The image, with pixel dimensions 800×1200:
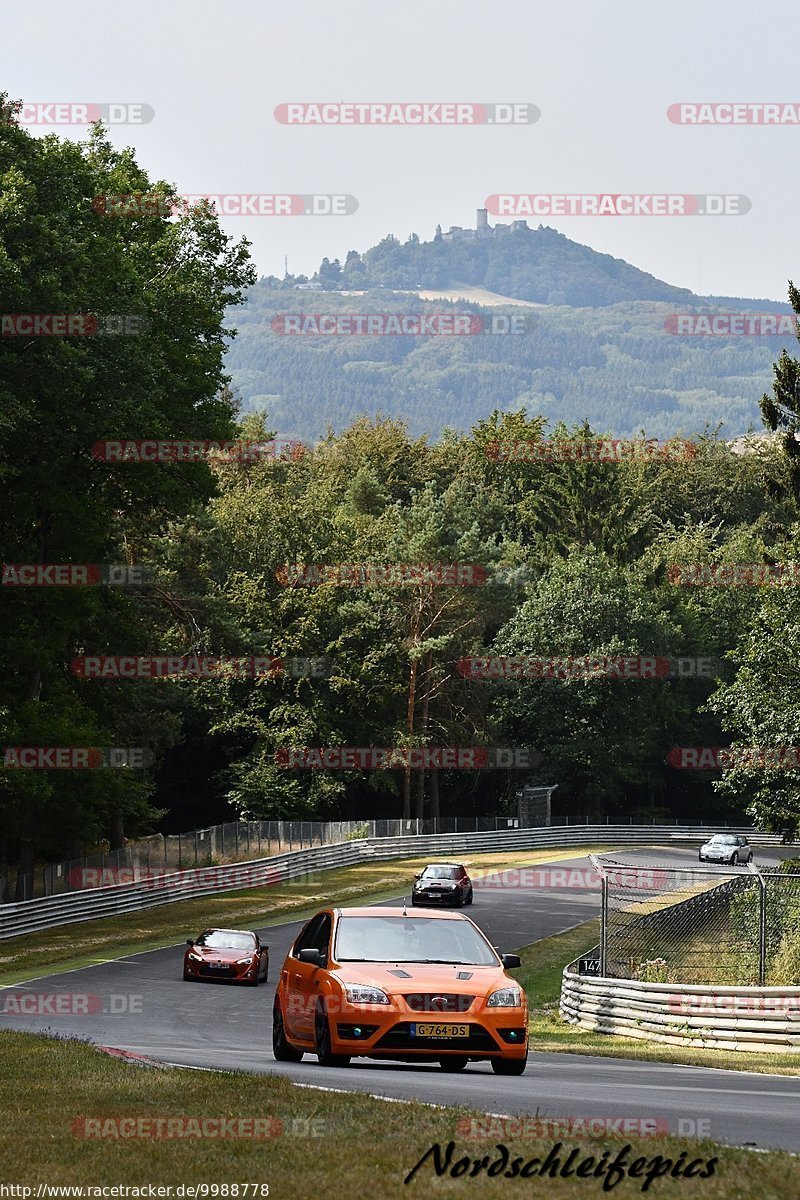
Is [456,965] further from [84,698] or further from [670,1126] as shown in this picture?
[84,698]

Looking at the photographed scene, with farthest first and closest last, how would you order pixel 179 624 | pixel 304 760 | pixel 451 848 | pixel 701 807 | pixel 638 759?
1. pixel 701 807
2. pixel 638 759
3. pixel 304 760
4. pixel 451 848
5. pixel 179 624

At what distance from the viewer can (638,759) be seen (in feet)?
298

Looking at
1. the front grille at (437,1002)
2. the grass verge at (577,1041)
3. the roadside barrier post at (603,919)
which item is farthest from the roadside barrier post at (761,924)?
the front grille at (437,1002)

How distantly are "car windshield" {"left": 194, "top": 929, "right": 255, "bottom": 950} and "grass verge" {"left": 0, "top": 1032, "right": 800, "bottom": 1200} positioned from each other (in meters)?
20.2

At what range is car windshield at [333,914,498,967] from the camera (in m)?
14.4

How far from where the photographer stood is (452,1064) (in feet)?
46.8

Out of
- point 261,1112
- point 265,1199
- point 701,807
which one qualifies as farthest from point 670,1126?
point 701,807

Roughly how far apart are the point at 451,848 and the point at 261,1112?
6225 cm

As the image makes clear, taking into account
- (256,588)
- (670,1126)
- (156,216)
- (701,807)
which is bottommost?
(701,807)

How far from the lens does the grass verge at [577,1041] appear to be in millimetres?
18938
